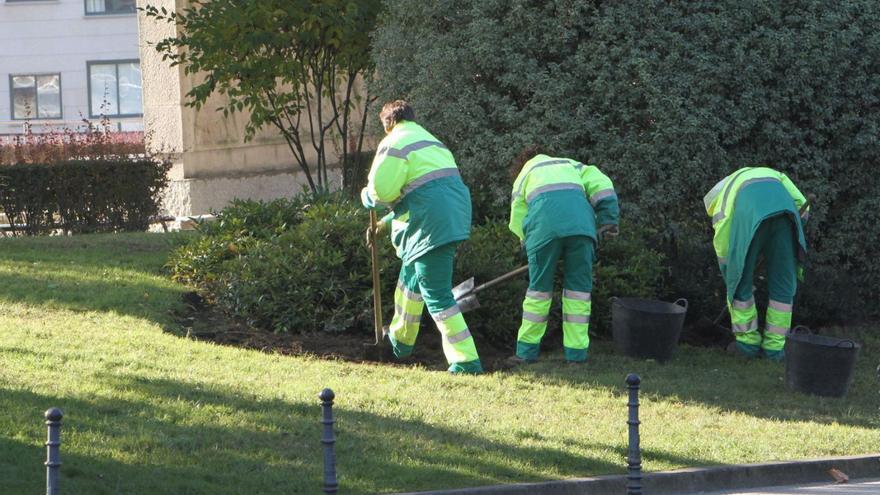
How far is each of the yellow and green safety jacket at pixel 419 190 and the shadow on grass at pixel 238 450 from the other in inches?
78.9

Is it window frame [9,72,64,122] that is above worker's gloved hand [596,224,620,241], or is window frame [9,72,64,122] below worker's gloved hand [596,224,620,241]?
above

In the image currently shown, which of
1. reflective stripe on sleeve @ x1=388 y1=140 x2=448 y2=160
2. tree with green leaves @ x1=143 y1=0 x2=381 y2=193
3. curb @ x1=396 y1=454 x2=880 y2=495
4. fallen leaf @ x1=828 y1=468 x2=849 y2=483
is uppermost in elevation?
tree with green leaves @ x1=143 y1=0 x2=381 y2=193

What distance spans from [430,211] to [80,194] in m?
7.54

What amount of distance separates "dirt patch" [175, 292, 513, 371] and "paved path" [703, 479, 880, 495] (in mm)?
3239

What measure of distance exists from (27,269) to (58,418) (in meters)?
7.74

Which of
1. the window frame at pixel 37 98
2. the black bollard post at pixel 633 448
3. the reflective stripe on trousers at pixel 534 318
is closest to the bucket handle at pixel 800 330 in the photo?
the reflective stripe on trousers at pixel 534 318

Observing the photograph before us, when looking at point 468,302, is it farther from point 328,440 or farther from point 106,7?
point 106,7

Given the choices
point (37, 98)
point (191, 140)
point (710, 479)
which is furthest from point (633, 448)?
point (37, 98)

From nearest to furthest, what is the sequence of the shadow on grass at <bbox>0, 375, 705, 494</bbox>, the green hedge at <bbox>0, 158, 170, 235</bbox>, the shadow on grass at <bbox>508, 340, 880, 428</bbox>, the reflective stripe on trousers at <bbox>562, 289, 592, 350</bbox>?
the shadow on grass at <bbox>0, 375, 705, 494</bbox> < the shadow on grass at <bbox>508, 340, 880, 428</bbox> < the reflective stripe on trousers at <bbox>562, 289, 592, 350</bbox> < the green hedge at <bbox>0, 158, 170, 235</bbox>

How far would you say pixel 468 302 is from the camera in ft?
A: 36.0

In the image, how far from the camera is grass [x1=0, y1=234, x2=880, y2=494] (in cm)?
729

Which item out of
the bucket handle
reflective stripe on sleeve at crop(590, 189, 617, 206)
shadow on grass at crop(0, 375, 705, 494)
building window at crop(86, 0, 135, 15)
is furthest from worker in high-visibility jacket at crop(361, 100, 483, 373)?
building window at crop(86, 0, 135, 15)

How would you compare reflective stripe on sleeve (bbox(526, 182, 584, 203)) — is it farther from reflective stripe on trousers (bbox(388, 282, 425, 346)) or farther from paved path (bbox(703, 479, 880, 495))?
paved path (bbox(703, 479, 880, 495))

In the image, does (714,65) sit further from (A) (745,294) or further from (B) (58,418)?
(B) (58,418)
